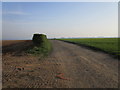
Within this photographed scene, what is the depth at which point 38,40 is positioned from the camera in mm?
15469

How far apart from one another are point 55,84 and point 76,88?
89cm

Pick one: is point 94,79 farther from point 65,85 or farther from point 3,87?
point 3,87

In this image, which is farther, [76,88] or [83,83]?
[83,83]

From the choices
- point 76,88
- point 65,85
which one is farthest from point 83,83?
point 65,85

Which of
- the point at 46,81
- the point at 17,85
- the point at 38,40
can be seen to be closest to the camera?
the point at 17,85

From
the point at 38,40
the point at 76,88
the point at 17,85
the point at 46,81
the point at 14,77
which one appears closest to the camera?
the point at 76,88

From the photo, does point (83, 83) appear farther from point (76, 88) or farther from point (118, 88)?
point (118, 88)

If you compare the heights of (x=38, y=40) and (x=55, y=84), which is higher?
(x=38, y=40)

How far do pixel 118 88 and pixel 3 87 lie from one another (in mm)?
4635

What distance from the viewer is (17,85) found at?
405 centimetres

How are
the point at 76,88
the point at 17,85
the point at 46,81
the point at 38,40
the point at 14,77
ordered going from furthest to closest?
the point at 38,40, the point at 14,77, the point at 46,81, the point at 17,85, the point at 76,88

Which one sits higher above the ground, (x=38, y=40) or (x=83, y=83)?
(x=38, y=40)

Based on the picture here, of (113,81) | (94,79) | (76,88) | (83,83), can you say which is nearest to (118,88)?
(113,81)

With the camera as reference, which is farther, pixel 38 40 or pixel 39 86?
pixel 38 40
